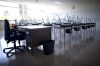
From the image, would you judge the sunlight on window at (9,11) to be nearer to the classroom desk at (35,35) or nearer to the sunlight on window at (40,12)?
the sunlight on window at (40,12)

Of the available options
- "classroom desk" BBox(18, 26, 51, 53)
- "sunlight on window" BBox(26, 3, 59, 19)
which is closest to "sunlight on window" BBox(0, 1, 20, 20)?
"sunlight on window" BBox(26, 3, 59, 19)

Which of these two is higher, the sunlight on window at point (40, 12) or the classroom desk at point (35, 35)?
the sunlight on window at point (40, 12)

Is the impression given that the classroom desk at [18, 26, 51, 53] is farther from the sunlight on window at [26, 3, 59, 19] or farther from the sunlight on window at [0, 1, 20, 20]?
the sunlight on window at [26, 3, 59, 19]

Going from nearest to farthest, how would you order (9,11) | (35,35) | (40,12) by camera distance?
(35,35)
(9,11)
(40,12)

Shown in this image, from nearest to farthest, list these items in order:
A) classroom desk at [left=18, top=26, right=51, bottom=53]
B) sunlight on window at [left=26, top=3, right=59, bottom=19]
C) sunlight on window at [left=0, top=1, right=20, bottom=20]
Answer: classroom desk at [left=18, top=26, right=51, bottom=53]
sunlight on window at [left=0, top=1, right=20, bottom=20]
sunlight on window at [left=26, top=3, right=59, bottom=19]

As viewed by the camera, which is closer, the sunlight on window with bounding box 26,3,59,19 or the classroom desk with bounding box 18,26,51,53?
the classroom desk with bounding box 18,26,51,53

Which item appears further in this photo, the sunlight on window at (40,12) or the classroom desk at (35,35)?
the sunlight on window at (40,12)

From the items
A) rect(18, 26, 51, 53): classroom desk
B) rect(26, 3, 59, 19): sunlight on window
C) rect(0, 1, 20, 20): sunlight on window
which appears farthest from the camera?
rect(26, 3, 59, 19): sunlight on window

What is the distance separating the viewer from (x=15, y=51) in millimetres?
3844

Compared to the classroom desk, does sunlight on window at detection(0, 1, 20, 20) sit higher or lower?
higher

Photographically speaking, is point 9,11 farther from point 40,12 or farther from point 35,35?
point 35,35

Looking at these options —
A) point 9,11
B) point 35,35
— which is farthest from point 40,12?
point 35,35

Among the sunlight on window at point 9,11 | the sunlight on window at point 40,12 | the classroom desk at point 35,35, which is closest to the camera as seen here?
the classroom desk at point 35,35

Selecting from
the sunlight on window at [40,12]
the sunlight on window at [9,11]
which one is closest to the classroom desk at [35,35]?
the sunlight on window at [9,11]
